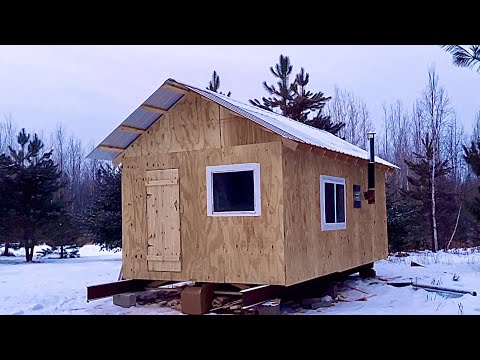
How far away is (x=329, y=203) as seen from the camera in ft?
28.1

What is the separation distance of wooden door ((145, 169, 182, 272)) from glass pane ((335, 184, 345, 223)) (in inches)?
116

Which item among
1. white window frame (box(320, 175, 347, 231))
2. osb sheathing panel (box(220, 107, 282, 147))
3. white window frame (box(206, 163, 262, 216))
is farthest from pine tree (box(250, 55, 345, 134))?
white window frame (box(206, 163, 262, 216))

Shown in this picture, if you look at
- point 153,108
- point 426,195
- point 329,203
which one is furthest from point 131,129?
point 426,195

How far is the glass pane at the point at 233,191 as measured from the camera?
24.0ft

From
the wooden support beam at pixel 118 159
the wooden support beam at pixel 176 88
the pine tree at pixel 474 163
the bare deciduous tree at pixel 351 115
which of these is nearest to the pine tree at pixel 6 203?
the wooden support beam at pixel 118 159

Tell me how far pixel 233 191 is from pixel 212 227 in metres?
0.64

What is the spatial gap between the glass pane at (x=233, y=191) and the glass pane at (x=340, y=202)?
2.18 m

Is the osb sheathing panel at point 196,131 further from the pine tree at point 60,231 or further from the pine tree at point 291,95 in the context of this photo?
the pine tree at point 291,95

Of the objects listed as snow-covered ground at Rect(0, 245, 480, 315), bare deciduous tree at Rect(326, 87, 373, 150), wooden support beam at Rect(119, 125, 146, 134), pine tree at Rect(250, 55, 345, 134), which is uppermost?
bare deciduous tree at Rect(326, 87, 373, 150)

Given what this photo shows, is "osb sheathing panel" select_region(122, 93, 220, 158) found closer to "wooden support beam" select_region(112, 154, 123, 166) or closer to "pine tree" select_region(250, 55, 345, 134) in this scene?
"wooden support beam" select_region(112, 154, 123, 166)

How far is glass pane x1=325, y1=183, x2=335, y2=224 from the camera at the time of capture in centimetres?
844

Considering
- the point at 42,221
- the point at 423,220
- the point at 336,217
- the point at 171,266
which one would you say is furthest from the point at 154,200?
the point at 423,220

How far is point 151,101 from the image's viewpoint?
7.70 metres
